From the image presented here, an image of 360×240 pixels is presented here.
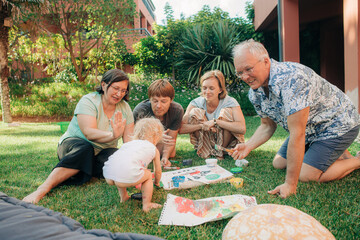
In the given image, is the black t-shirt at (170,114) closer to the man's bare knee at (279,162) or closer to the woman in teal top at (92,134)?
the woman in teal top at (92,134)

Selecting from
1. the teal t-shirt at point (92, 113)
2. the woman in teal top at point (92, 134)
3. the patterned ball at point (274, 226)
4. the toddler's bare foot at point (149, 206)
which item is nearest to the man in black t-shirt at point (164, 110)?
the woman in teal top at point (92, 134)

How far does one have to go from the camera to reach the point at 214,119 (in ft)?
13.0

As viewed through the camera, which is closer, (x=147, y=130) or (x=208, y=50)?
(x=147, y=130)

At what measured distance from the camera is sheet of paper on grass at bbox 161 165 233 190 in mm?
2832

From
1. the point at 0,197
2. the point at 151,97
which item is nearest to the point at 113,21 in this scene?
the point at 151,97

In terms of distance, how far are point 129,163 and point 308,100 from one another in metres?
1.63

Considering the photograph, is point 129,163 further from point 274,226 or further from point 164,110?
point 164,110

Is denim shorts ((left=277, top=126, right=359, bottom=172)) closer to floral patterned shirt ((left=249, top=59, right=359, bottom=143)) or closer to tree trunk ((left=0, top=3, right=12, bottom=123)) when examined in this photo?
floral patterned shirt ((left=249, top=59, right=359, bottom=143))

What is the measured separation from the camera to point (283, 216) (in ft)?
4.77

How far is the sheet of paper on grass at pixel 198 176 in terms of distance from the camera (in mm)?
2832

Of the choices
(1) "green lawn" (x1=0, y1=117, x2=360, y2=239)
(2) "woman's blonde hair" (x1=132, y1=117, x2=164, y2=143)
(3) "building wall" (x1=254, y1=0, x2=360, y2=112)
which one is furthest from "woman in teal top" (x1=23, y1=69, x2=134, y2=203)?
(3) "building wall" (x1=254, y1=0, x2=360, y2=112)

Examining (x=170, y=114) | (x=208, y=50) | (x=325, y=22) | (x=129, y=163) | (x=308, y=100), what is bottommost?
(x=129, y=163)

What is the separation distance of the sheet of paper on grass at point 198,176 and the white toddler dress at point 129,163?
555mm

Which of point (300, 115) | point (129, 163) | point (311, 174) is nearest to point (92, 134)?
point (129, 163)
